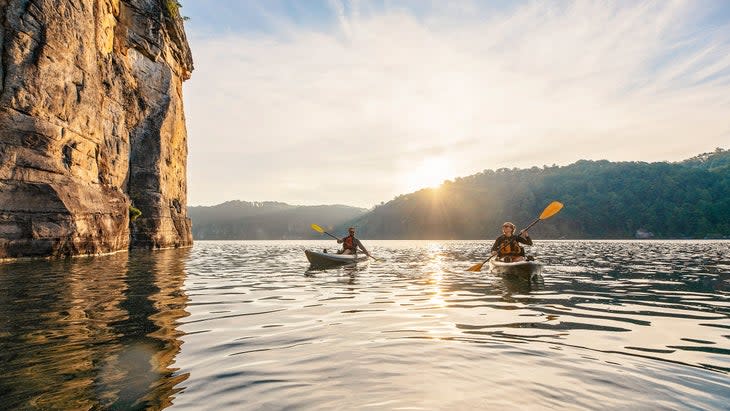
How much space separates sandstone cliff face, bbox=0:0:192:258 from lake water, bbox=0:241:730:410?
38.6 feet

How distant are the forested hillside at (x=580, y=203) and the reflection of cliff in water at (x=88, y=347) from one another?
116m

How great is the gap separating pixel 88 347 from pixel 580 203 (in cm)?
13134

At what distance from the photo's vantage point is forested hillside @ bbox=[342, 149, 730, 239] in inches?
4175

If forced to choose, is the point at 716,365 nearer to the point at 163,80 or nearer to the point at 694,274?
the point at 694,274

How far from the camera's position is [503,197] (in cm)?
13688

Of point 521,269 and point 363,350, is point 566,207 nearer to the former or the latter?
point 521,269

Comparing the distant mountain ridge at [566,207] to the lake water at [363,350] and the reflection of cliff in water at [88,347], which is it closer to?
the lake water at [363,350]

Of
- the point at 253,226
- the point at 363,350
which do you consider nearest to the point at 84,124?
the point at 363,350

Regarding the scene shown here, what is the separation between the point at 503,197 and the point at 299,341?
13931 centimetres

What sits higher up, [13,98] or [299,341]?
[13,98]

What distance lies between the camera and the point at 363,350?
4676mm

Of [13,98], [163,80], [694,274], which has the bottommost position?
[694,274]

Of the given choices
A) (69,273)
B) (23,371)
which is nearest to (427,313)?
(23,371)

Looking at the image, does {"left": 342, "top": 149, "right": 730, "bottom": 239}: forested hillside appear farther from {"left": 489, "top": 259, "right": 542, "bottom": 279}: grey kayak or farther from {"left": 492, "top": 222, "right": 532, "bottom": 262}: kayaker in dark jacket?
{"left": 489, "top": 259, "right": 542, "bottom": 279}: grey kayak
